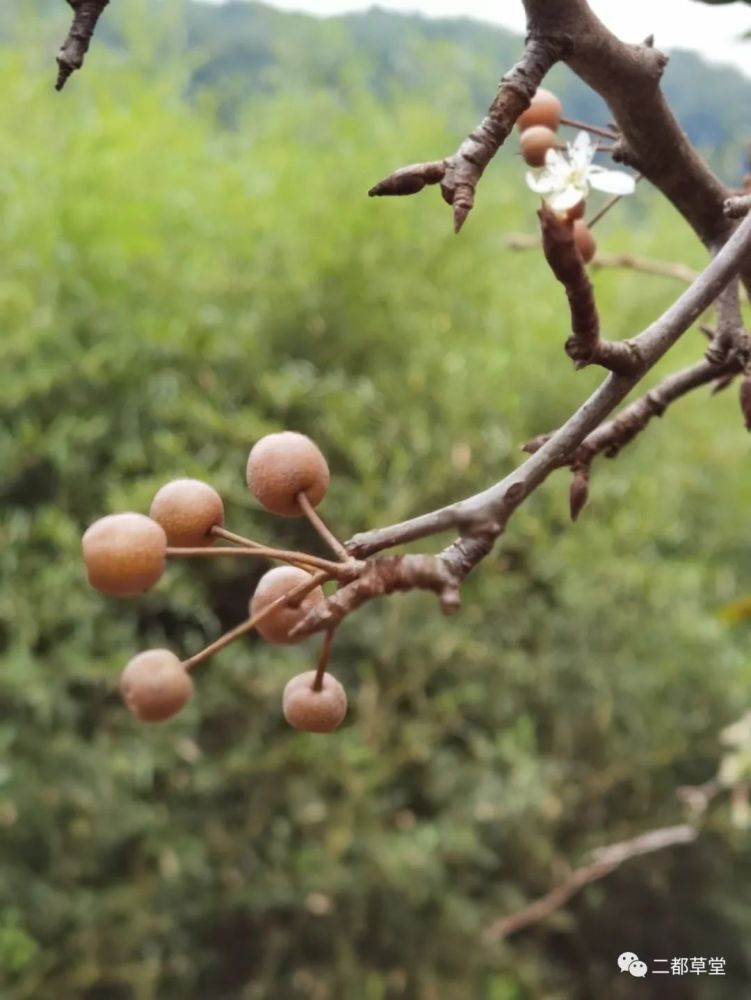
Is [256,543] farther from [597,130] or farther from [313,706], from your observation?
[597,130]

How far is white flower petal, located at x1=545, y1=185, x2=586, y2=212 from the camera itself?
6.7 inches

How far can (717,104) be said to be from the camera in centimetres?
146

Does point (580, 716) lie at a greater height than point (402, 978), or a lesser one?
greater

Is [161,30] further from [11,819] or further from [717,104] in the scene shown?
[11,819]

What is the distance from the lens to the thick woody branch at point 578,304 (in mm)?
142

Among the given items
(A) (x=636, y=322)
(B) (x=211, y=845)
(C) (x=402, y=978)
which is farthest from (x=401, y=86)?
(C) (x=402, y=978)

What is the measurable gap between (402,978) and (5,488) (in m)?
0.62

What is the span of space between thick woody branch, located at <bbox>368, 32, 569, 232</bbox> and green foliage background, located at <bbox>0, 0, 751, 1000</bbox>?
2.65 ft

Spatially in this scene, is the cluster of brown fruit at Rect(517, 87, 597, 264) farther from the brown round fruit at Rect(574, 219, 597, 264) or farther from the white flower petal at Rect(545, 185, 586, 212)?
the white flower petal at Rect(545, 185, 586, 212)

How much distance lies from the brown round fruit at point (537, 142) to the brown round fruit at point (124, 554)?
18 centimetres

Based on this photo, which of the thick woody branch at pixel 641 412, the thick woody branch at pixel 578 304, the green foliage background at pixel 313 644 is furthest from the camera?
the green foliage background at pixel 313 644

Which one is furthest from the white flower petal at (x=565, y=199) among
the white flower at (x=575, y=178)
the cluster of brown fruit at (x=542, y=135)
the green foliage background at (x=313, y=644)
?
the green foliage background at (x=313, y=644)

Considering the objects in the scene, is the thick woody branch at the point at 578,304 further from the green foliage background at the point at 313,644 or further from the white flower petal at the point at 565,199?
the green foliage background at the point at 313,644

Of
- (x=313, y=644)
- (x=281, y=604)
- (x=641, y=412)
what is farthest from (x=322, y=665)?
(x=313, y=644)
